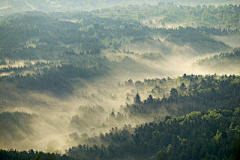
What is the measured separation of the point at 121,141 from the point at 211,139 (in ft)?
130

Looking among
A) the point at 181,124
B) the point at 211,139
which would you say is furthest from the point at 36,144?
the point at 211,139

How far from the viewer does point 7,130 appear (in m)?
196

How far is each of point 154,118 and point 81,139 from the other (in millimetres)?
39616

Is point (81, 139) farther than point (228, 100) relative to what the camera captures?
No

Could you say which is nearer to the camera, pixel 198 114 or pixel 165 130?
pixel 165 130

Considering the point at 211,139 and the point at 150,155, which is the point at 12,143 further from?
the point at 211,139

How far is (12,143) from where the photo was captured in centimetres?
18738

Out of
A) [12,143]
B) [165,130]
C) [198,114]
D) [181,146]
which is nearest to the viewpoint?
[181,146]

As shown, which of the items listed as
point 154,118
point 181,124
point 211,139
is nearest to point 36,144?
point 154,118

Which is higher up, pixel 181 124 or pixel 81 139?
pixel 181 124

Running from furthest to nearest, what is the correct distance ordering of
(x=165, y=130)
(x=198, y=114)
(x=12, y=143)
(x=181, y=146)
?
1. (x=12, y=143)
2. (x=198, y=114)
3. (x=165, y=130)
4. (x=181, y=146)

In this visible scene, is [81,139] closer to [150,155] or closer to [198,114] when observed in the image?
[150,155]

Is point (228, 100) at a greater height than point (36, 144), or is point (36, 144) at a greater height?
point (228, 100)

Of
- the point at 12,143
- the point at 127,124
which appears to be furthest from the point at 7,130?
the point at 127,124
